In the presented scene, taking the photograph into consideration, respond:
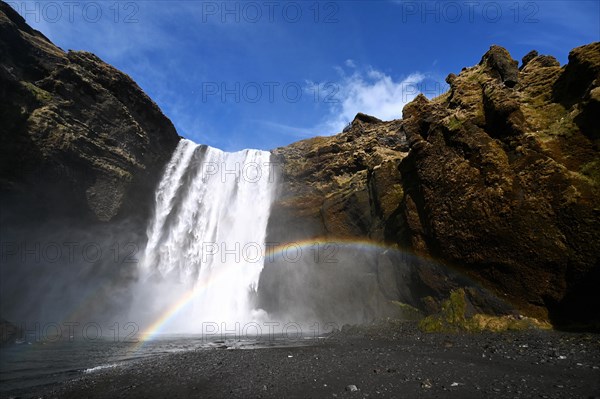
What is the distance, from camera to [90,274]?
3659 centimetres

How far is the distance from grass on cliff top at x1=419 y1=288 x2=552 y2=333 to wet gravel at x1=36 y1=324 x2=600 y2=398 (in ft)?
2.63

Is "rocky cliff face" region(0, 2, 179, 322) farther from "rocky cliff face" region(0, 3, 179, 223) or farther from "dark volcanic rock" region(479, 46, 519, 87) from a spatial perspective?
"dark volcanic rock" region(479, 46, 519, 87)

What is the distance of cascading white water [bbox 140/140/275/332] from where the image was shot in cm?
3884

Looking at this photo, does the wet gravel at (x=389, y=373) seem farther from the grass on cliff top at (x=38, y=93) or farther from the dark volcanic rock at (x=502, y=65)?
the grass on cliff top at (x=38, y=93)

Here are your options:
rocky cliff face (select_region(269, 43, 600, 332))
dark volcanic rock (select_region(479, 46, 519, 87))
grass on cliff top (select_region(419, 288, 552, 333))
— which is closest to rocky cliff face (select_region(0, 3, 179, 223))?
rocky cliff face (select_region(269, 43, 600, 332))

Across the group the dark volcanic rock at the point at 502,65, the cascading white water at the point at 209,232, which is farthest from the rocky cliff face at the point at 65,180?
the dark volcanic rock at the point at 502,65

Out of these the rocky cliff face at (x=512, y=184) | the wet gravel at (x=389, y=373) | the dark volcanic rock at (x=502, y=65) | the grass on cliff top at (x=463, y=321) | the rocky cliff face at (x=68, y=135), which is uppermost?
the rocky cliff face at (x=68, y=135)

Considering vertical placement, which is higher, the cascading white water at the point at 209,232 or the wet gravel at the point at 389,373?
the cascading white water at the point at 209,232

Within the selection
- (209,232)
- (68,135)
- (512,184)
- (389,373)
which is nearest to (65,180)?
(68,135)

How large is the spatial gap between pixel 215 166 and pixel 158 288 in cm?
1845

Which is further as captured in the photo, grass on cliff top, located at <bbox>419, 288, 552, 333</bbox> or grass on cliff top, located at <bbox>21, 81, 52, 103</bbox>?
grass on cliff top, located at <bbox>21, 81, 52, 103</bbox>

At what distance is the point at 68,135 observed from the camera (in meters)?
32.9

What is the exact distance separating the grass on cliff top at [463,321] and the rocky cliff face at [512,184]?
500 millimetres

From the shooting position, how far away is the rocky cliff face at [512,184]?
12.1 m
